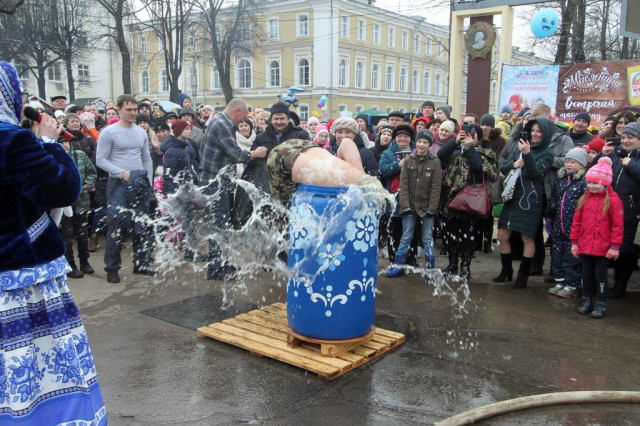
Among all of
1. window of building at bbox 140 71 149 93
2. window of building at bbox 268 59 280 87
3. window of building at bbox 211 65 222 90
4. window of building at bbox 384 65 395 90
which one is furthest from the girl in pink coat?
window of building at bbox 140 71 149 93

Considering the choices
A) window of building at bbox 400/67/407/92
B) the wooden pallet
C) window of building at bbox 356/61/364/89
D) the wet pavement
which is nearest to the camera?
A: the wet pavement

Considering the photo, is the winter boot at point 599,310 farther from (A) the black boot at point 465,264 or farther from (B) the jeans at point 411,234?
(B) the jeans at point 411,234

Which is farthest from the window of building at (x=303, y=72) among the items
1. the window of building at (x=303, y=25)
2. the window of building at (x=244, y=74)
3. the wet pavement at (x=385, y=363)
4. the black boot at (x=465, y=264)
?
the wet pavement at (x=385, y=363)

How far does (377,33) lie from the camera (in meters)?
54.3

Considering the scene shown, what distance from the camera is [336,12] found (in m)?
48.7

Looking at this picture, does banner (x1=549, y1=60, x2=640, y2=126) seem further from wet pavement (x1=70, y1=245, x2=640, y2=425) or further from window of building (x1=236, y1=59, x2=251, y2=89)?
window of building (x1=236, y1=59, x2=251, y2=89)

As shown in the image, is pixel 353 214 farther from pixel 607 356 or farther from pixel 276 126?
pixel 276 126

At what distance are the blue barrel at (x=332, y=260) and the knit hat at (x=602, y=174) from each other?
274cm

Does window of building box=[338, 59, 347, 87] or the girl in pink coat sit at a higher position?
window of building box=[338, 59, 347, 87]

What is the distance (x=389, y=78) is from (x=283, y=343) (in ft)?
181

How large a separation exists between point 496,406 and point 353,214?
1.62 metres

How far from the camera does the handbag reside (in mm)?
6539

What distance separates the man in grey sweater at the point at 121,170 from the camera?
659cm

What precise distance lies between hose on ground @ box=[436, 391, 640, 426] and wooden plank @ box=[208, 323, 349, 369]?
109 centimetres
